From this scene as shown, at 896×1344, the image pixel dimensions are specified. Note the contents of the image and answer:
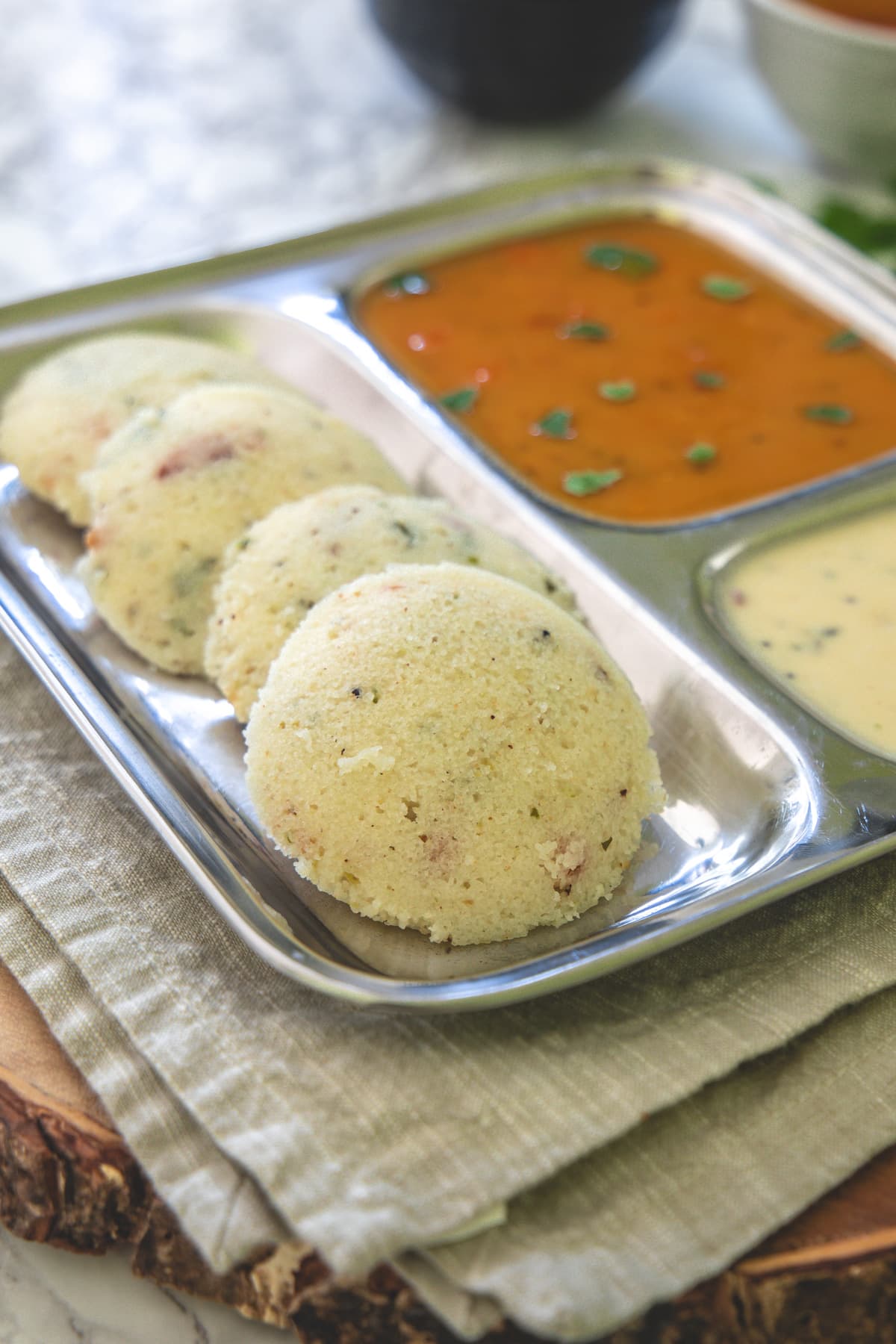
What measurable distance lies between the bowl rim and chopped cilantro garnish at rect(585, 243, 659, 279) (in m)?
0.98

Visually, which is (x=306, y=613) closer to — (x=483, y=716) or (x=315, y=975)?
(x=483, y=716)

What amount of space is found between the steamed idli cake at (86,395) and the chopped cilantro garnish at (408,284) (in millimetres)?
694

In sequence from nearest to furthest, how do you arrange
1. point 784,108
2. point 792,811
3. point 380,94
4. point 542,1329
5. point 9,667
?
1. point 542,1329
2. point 792,811
3. point 9,667
4. point 784,108
5. point 380,94

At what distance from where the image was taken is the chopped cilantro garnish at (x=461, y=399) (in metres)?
3.49

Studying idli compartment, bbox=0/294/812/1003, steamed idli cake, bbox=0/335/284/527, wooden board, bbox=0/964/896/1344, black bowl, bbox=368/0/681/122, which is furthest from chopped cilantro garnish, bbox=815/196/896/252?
wooden board, bbox=0/964/896/1344

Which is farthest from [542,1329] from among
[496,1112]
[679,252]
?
[679,252]

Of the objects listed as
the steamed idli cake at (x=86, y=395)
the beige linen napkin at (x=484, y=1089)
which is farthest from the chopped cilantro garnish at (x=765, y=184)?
the beige linen napkin at (x=484, y=1089)

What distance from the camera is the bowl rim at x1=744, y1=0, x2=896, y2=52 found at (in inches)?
166

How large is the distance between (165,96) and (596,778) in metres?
4.24

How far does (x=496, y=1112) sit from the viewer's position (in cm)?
201

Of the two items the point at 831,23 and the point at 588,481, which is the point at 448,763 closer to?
the point at 588,481

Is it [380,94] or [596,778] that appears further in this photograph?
[380,94]

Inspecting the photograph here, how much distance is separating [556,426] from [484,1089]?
1.86 m

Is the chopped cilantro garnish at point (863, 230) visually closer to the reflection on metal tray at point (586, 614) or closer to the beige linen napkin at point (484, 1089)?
the reflection on metal tray at point (586, 614)
